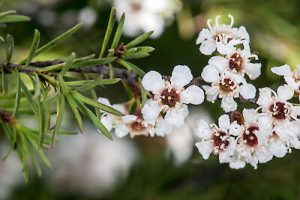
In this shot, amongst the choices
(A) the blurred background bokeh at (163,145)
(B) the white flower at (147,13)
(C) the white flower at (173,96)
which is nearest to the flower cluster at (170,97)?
(C) the white flower at (173,96)

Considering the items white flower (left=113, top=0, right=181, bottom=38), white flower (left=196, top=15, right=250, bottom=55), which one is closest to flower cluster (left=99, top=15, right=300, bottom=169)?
white flower (left=196, top=15, right=250, bottom=55)

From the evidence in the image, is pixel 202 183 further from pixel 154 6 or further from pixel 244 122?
pixel 244 122

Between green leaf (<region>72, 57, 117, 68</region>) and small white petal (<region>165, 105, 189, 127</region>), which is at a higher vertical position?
green leaf (<region>72, 57, 117, 68</region>)

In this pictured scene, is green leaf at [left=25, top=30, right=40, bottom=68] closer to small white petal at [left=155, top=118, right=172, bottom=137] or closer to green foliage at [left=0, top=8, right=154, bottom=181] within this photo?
green foliage at [left=0, top=8, right=154, bottom=181]

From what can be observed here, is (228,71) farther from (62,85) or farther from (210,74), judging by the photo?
(62,85)

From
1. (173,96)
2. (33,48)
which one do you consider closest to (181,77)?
(173,96)

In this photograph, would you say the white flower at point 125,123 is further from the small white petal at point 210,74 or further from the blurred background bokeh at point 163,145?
the blurred background bokeh at point 163,145
